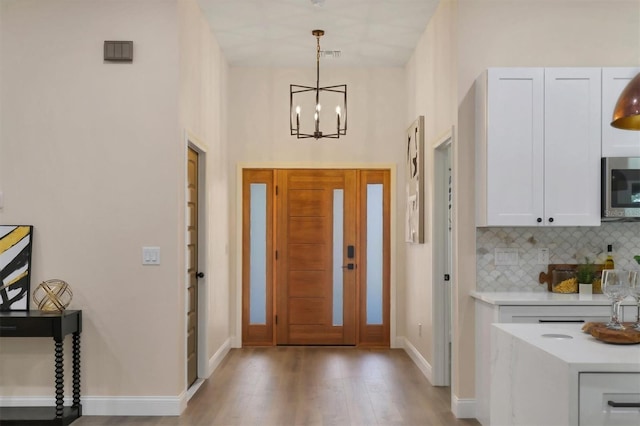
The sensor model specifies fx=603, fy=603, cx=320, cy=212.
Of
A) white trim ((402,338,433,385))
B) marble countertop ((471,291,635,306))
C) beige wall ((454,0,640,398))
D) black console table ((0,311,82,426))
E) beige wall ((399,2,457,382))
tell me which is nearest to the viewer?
marble countertop ((471,291,635,306))

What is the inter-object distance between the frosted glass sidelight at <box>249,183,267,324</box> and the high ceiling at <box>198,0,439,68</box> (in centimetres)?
152

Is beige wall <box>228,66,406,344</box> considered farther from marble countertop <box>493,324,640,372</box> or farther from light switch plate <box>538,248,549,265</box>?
marble countertop <box>493,324,640,372</box>

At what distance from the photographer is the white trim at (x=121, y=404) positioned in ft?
14.0

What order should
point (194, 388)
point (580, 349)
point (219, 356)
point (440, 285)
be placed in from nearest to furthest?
point (580, 349), point (194, 388), point (440, 285), point (219, 356)

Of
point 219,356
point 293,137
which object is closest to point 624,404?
point 219,356

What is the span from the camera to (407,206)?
6.61m

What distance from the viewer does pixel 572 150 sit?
4074mm

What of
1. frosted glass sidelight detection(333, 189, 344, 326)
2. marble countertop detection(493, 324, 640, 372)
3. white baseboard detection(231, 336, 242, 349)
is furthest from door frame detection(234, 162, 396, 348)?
marble countertop detection(493, 324, 640, 372)

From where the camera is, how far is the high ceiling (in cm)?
500

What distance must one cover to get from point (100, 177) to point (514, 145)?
2.92 meters

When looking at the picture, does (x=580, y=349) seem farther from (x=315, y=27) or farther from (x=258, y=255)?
(x=258, y=255)

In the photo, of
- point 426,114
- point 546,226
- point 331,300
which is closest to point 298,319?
point 331,300

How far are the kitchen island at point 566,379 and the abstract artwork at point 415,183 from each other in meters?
3.08

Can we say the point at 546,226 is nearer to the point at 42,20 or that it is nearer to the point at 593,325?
the point at 593,325
